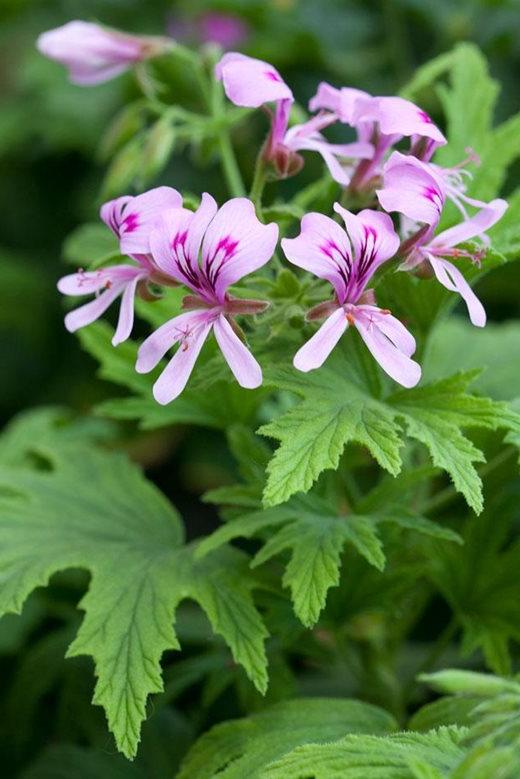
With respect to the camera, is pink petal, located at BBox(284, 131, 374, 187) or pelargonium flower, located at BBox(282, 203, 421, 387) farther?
pink petal, located at BBox(284, 131, 374, 187)

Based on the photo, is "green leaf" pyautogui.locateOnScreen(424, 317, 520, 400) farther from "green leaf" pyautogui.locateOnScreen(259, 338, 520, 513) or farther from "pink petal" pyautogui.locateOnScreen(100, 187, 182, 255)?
"pink petal" pyautogui.locateOnScreen(100, 187, 182, 255)

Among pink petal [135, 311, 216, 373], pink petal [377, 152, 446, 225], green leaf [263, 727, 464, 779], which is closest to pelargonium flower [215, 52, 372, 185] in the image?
pink petal [377, 152, 446, 225]

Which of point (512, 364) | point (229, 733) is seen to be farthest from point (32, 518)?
point (512, 364)

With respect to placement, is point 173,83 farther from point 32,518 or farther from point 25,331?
point 32,518

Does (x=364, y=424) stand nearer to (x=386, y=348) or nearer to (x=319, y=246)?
(x=386, y=348)

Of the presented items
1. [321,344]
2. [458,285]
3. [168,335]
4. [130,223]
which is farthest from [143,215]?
[458,285]
